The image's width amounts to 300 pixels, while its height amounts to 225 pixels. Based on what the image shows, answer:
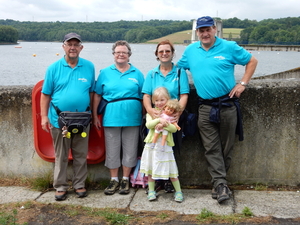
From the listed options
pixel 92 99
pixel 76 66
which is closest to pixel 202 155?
pixel 92 99

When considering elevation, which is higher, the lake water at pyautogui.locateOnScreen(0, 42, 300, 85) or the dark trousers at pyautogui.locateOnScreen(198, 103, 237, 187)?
the dark trousers at pyautogui.locateOnScreen(198, 103, 237, 187)

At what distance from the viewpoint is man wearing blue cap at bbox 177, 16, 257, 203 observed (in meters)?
4.05

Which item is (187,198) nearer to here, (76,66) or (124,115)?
(124,115)

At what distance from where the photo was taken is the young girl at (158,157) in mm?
4082

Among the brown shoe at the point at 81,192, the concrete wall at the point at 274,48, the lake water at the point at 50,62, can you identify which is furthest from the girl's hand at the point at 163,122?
the concrete wall at the point at 274,48

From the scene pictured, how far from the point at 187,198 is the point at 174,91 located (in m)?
1.27

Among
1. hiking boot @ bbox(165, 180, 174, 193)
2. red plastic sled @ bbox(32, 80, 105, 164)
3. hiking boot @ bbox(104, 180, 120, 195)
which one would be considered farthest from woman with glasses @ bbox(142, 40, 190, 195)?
hiking boot @ bbox(104, 180, 120, 195)

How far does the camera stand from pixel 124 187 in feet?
14.9

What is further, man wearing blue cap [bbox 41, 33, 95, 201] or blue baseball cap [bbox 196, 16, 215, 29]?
man wearing blue cap [bbox 41, 33, 95, 201]

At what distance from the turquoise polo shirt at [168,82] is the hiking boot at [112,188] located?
49.2 inches

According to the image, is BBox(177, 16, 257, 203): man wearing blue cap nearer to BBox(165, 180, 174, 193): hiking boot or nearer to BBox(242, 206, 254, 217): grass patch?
BBox(242, 206, 254, 217): grass patch

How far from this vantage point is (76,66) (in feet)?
14.0

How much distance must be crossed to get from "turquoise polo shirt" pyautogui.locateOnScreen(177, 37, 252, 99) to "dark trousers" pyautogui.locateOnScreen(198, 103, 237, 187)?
0.23 m

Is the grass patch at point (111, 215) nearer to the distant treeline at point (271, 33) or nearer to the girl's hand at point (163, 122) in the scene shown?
the girl's hand at point (163, 122)
